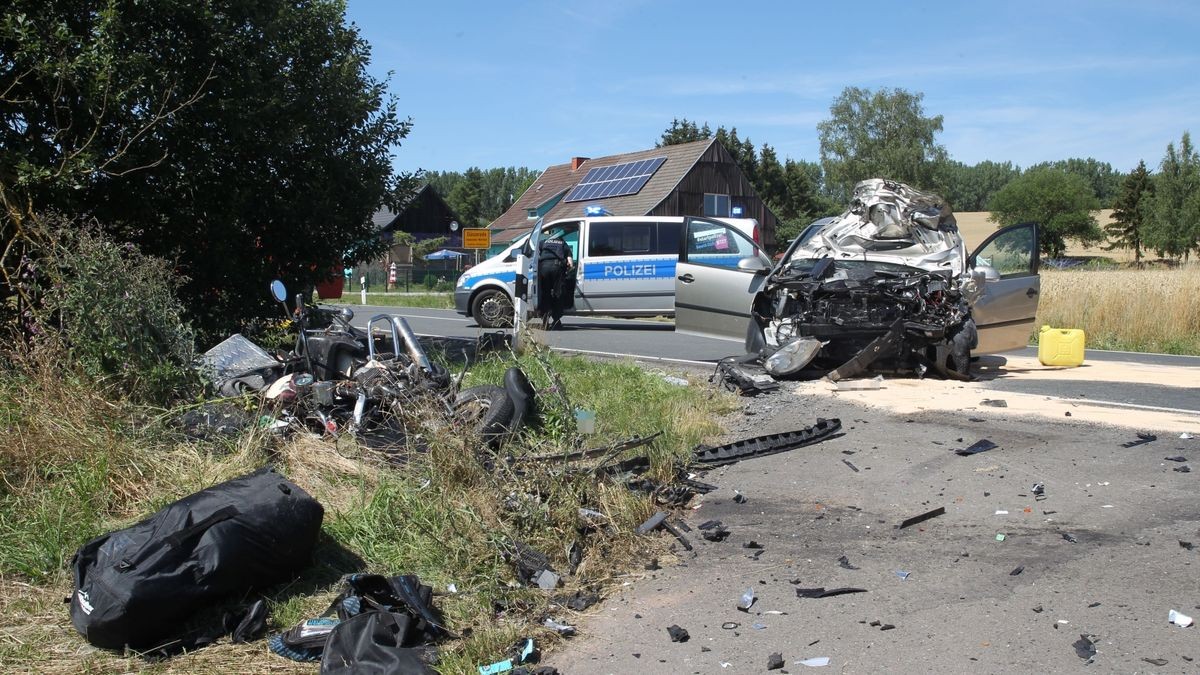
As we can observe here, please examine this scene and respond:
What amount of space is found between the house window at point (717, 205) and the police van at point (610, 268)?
3084cm

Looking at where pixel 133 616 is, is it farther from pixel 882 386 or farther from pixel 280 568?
pixel 882 386

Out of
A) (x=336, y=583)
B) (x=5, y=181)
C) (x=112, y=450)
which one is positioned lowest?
(x=336, y=583)

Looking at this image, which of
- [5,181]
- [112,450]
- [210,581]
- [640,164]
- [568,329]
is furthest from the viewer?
[640,164]

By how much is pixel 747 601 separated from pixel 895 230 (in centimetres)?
→ 650

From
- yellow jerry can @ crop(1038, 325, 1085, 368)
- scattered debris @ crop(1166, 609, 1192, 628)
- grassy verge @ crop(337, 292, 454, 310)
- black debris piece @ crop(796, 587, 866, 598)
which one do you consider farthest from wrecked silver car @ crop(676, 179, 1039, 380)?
grassy verge @ crop(337, 292, 454, 310)

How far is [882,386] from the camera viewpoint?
9125 millimetres

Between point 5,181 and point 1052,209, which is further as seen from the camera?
point 1052,209

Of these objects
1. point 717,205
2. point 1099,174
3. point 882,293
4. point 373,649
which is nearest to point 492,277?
point 882,293

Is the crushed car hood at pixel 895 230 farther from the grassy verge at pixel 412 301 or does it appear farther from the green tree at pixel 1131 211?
the green tree at pixel 1131 211

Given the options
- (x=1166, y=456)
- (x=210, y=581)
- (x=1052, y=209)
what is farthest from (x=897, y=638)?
(x=1052, y=209)

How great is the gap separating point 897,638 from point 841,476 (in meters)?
2.44

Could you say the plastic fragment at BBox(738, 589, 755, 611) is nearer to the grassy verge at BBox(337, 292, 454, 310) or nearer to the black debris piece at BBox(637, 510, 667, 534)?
the black debris piece at BBox(637, 510, 667, 534)

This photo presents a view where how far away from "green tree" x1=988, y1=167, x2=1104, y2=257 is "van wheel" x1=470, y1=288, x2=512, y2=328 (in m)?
62.5

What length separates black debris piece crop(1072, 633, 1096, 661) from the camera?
142 inches
